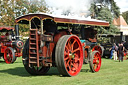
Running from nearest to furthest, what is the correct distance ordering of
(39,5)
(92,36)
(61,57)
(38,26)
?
1. (61,57)
2. (38,26)
3. (92,36)
4. (39,5)

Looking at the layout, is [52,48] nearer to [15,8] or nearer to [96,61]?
[96,61]

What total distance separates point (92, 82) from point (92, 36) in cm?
461

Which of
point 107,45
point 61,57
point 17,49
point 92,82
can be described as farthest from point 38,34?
point 107,45

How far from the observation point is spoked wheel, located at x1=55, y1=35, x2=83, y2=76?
761 centimetres

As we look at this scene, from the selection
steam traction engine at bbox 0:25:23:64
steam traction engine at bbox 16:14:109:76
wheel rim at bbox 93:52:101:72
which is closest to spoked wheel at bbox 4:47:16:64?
steam traction engine at bbox 0:25:23:64

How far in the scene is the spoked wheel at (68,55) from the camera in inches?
299

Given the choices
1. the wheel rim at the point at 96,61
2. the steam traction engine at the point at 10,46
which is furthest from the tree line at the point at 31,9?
the wheel rim at the point at 96,61

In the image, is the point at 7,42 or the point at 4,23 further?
the point at 4,23

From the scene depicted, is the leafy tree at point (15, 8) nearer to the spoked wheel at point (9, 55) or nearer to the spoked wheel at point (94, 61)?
the spoked wheel at point (9, 55)

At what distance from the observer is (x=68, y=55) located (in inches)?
316

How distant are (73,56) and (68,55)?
1.15ft

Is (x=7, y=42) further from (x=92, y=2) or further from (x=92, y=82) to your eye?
(x=92, y=2)

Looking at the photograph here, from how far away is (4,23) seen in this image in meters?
29.1

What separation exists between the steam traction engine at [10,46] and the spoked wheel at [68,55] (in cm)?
602
